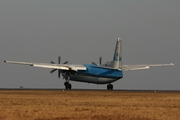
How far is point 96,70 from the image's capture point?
94.3 m

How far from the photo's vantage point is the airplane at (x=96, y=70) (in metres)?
91.1

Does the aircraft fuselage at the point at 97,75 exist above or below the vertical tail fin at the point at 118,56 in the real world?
below

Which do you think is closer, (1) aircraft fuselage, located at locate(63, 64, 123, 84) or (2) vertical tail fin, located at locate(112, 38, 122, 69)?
(1) aircraft fuselage, located at locate(63, 64, 123, 84)

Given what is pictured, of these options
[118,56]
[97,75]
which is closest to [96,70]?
[97,75]

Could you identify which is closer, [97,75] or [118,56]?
[118,56]

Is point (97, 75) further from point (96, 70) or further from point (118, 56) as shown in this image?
point (118, 56)

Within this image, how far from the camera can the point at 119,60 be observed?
300ft

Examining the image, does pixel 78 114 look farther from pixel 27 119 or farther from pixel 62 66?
pixel 62 66

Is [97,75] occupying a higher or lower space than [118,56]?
lower

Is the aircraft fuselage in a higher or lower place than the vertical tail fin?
lower

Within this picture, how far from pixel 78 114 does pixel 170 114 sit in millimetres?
7061

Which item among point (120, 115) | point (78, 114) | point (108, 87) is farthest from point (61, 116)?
point (108, 87)

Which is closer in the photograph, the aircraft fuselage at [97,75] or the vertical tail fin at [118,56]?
the aircraft fuselage at [97,75]

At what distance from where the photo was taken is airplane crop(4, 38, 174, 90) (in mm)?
91125
